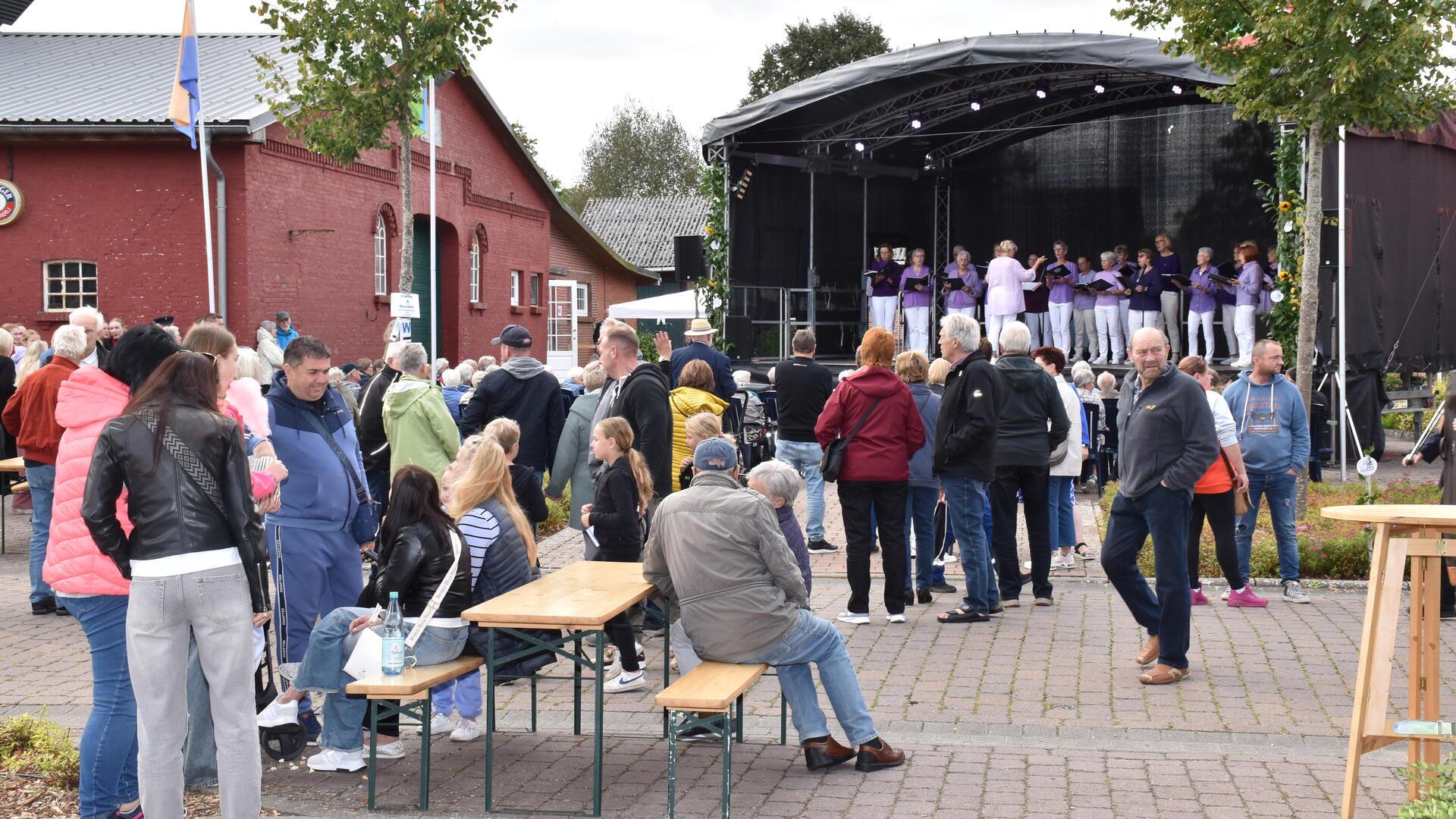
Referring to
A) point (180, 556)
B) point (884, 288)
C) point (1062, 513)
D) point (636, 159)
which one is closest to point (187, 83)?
point (884, 288)

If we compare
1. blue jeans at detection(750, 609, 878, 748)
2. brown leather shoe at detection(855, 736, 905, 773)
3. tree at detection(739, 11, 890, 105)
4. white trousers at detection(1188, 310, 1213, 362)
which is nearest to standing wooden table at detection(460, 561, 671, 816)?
blue jeans at detection(750, 609, 878, 748)

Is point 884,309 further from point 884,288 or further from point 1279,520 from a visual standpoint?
point 1279,520

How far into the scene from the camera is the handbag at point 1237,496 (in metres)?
8.51

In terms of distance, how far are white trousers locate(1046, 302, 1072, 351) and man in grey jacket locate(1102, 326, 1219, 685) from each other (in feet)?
47.0

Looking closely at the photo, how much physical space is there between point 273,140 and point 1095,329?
13.4 m

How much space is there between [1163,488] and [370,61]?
14.5 metres

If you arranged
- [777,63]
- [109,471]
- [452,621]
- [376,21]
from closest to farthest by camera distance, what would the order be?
[109,471] < [452,621] < [376,21] < [777,63]

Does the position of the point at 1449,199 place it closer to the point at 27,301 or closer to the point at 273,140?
the point at 273,140

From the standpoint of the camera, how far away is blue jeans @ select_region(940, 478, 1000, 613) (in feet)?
28.8

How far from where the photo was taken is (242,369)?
6.86 meters

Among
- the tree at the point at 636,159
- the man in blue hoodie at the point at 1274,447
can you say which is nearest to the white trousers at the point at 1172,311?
the man in blue hoodie at the point at 1274,447

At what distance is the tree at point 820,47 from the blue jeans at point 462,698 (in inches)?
1755

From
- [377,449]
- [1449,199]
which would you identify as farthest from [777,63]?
[377,449]

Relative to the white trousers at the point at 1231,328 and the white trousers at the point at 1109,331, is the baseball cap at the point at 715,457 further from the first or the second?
the white trousers at the point at 1109,331
